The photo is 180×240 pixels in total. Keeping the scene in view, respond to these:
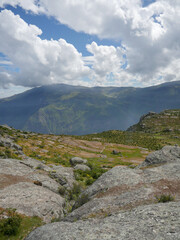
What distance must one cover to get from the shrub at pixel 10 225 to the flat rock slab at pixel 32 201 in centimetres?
192

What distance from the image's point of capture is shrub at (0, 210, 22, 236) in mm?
14578

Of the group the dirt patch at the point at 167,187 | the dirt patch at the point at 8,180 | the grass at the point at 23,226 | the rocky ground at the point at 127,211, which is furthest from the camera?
the dirt patch at the point at 8,180

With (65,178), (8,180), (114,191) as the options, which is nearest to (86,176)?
(65,178)

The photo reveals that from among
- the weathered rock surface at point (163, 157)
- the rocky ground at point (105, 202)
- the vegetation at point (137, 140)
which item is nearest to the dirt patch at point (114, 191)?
the rocky ground at point (105, 202)

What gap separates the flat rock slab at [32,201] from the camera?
Answer: 18.2 meters

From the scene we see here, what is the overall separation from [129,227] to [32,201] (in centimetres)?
1473

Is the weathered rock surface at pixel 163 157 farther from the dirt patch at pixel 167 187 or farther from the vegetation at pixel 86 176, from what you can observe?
the vegetation at pixel 86 176

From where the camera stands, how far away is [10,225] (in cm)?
1497

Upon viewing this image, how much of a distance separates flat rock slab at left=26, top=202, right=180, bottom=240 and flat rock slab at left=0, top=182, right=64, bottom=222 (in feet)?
24.8

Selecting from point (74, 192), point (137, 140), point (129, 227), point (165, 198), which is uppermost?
point (165, 198)

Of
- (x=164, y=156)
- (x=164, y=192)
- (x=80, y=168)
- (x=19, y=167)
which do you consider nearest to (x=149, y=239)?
(x=164, y=192)

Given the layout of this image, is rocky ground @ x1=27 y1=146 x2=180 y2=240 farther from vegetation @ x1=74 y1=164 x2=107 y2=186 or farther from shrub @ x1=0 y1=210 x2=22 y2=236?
vegetation @ x1=74 y1=164 x2=107 y2=186

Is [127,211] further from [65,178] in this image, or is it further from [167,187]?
[65,178]

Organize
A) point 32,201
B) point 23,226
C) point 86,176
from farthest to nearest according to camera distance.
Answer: point 86,176 → point 32,201 → point 23,226
